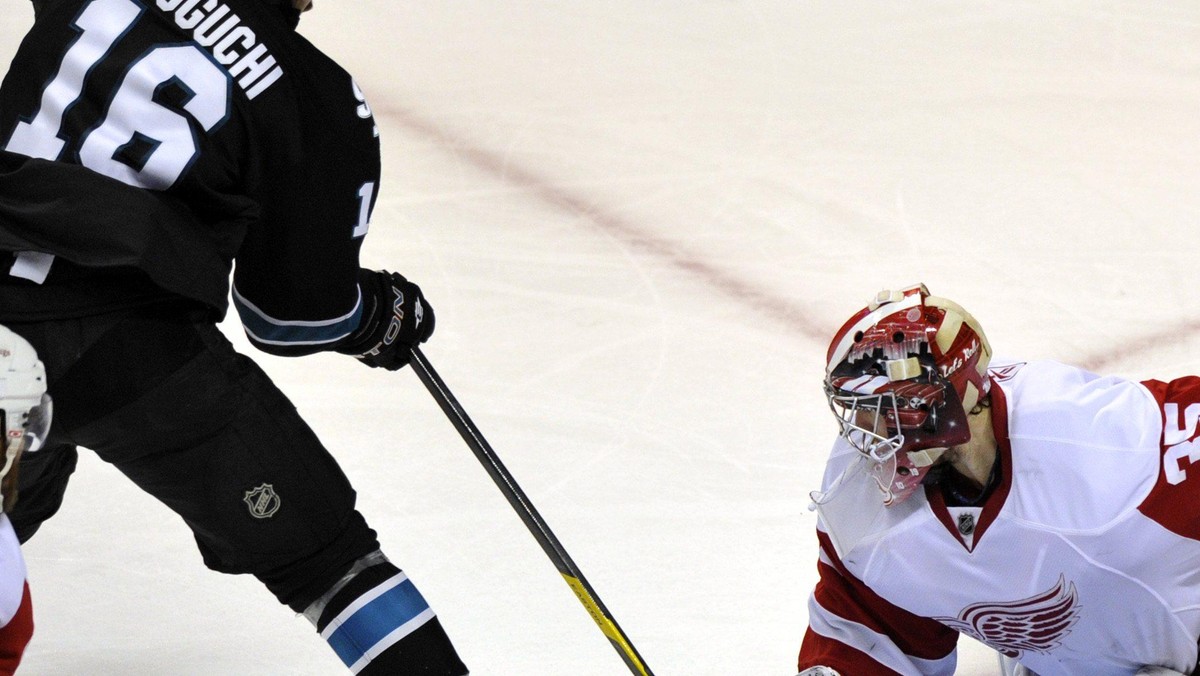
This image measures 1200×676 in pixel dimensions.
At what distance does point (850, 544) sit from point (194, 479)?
36.0 inches

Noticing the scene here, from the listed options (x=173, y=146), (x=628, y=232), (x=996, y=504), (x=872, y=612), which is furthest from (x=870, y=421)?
(x=628, y=232)

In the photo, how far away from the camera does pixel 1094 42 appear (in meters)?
4.82

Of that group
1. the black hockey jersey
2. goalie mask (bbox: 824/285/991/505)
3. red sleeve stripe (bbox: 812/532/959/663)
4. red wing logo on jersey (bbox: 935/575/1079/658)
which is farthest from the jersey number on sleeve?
red wing logo on jersey (bbox: 935/575/1079/658)

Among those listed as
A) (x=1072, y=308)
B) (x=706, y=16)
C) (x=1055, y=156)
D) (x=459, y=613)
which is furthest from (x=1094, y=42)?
(x=459, y=613)

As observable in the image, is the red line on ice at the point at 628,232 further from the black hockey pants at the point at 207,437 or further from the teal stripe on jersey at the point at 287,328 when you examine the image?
the black hockey pants at the point at 207,437

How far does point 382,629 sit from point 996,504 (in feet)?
2.83

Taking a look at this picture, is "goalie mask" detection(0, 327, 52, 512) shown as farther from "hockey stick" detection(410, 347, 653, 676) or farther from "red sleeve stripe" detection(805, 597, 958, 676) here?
"red sleeve stripe" detection(805, 597, 958, 676)

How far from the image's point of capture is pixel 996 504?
201 centimetres

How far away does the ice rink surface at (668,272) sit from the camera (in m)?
2.82

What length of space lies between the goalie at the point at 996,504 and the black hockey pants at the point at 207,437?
71 cm

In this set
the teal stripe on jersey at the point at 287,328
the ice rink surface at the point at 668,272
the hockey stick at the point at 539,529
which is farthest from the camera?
the ice rink surface at the point at 668,272

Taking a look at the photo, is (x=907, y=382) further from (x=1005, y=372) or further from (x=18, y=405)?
(x=18, y=405)

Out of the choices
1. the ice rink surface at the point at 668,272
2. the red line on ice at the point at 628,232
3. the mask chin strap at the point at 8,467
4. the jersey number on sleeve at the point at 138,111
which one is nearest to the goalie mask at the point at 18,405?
the mask chin strap at the point at 8,467

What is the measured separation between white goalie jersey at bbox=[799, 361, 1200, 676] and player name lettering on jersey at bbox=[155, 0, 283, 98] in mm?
960
